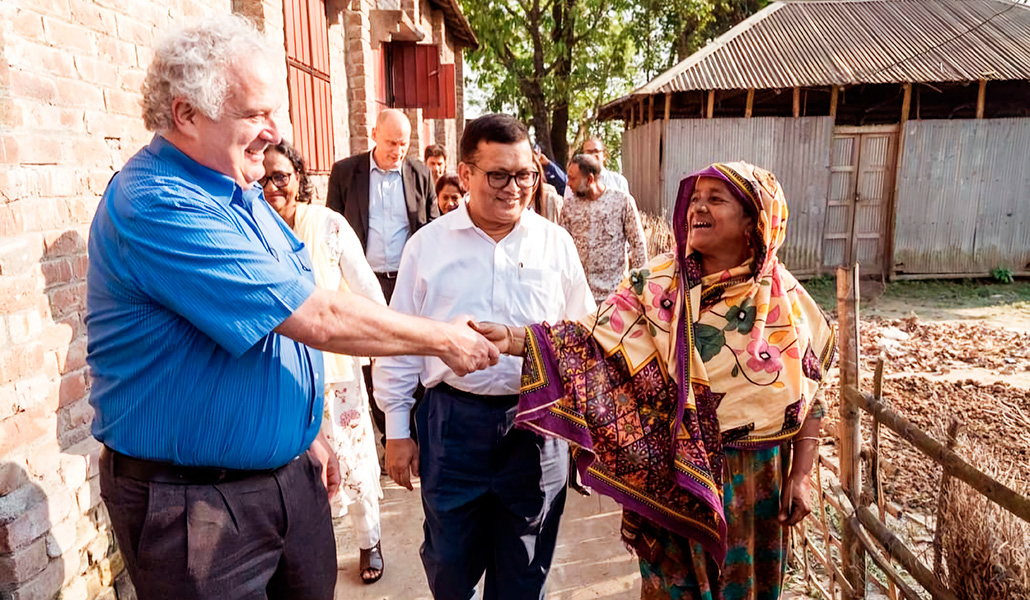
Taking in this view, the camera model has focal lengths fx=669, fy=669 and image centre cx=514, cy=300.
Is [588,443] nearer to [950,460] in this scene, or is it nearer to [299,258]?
[299,258]

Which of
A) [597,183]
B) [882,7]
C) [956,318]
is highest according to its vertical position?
[882,7]

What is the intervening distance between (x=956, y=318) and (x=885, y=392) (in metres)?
4.67

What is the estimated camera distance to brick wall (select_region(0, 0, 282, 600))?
2092mm

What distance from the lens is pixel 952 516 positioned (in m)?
2.26

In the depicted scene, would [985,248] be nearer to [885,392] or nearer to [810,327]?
[885,392]

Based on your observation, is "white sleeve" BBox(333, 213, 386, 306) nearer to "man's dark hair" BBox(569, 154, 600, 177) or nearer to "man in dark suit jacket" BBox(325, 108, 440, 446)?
"man in dark suit jacket" BBox(325, 108, 440, 446)

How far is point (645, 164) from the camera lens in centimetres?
1323

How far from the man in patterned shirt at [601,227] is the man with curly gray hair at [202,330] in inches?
132

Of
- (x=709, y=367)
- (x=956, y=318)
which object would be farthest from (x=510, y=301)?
(x=956, y=318)

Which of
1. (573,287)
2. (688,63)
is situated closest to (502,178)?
(573,287)

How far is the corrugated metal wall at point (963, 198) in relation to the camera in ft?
36.7

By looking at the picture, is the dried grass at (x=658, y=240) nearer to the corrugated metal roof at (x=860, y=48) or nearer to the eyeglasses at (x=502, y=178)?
the corrugated metal roof at (x=860, y=48)

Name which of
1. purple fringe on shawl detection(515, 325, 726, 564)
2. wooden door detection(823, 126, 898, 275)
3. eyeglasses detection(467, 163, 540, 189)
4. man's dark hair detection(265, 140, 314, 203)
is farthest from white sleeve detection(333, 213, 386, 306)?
wooden door detection(823, 126, 898, 275)

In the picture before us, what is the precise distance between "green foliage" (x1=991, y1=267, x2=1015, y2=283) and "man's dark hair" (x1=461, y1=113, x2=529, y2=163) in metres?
12.5
